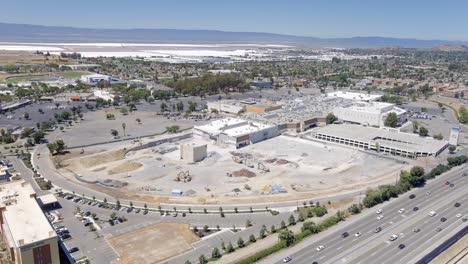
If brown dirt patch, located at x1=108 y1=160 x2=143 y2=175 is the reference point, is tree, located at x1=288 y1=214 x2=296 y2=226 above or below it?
above

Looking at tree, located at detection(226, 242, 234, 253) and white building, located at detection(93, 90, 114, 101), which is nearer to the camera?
tree, located at detection(226, 242, 234, 253)

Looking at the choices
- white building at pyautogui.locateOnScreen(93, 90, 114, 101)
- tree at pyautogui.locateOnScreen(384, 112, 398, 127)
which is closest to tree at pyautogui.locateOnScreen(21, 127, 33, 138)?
white building at pyautogui.locateOnScreen(93, 90, 114, 101)

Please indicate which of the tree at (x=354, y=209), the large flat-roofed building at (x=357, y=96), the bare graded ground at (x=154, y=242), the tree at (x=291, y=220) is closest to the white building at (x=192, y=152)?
the bare graded ground at (x=154, y=242)

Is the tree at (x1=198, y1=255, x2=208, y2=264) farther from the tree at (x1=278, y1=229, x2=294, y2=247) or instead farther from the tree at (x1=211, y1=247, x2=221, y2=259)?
the tree at (x1=278, y1=229, x2=294, y2=247)

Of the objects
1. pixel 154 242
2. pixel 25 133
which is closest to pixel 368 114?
pixel 154 242

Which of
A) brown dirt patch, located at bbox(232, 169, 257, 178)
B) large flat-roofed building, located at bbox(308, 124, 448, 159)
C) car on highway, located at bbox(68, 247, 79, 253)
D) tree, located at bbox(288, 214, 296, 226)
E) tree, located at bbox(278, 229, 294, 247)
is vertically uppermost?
large flat-roofed building, located at bbox(308, 124, 448, 159)

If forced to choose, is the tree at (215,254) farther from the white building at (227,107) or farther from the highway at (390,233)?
the white building at (227,107)

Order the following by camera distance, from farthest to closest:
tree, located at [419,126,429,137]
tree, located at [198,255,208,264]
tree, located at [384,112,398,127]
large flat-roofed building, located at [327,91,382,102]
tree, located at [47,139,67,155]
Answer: large flat-roofed building, located at [327,91,382,102], tree, located at [384,112,398,127], tree, located at [419,126,429,137], tree, located at [47,139,67,155], tree, located at [198,255,208,264]
